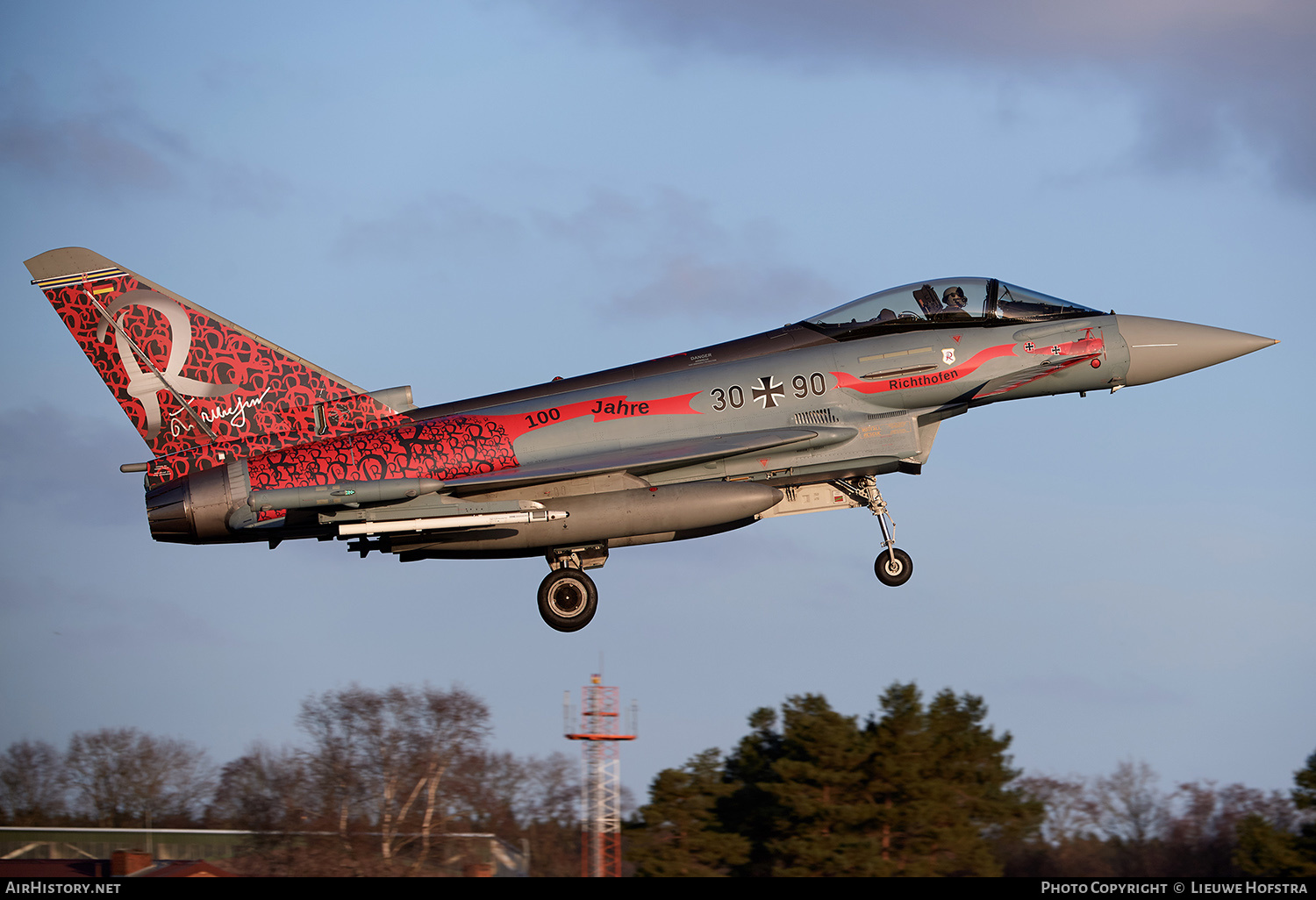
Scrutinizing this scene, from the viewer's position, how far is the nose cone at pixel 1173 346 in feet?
55.5

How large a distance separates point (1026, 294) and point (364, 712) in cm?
2455

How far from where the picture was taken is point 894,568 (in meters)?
17.3

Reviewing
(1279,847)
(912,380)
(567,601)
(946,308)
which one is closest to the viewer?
(912,380)

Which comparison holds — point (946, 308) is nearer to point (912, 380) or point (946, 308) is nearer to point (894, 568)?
point (912, 380)

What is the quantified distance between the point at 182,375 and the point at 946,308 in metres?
10.9

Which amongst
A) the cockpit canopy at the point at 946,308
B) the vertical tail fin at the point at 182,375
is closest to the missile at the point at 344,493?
the vertical tail fin at the point at 182,375

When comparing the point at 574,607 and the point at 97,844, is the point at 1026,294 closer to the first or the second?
the point at 574,607

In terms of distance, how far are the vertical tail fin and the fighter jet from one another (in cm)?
3

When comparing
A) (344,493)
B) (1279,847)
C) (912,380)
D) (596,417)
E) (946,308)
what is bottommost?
(1279,847)

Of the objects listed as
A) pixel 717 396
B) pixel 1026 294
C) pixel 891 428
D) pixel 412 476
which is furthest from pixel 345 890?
pixel 1026 294

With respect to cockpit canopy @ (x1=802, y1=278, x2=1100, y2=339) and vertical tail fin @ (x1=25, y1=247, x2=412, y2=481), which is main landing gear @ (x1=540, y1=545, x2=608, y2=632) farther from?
cockpit canopy @ (x1=802, y1=278, x2=1100, y2=339)

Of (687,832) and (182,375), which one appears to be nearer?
(182,375)
